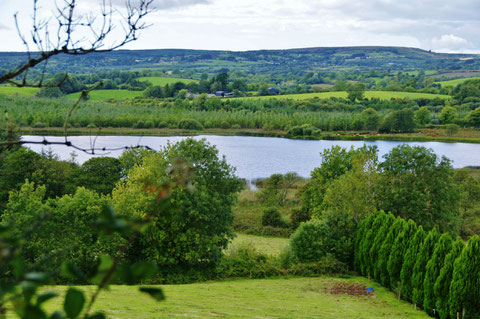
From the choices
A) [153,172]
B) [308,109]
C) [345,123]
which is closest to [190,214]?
[153,172]

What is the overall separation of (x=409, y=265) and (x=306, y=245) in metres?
5.98

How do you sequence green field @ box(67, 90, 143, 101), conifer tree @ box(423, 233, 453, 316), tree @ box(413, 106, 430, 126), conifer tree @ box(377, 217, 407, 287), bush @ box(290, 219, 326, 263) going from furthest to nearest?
green field @ box(67, 90, 143, 101), tree @ box(413, 106, 430, 126), bush @ box(290, 219, 326, 263), conifer tree @ box(377, 217, 407, 287), conifer tree @ box(423, 233, 453, 316)

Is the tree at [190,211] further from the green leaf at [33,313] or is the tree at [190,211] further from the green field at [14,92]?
the green field at [14,92]

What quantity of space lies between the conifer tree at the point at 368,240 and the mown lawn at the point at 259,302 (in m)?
0.79

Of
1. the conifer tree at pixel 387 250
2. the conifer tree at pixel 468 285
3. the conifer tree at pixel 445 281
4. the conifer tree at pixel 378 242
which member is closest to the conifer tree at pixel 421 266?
the conifer tree at pixel 445 281

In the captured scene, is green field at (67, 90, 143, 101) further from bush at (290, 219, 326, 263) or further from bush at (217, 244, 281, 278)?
bush at (290, 219, 326, 263)

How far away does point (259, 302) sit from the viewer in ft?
50.6

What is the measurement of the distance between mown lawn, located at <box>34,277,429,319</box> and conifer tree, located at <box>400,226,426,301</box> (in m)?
0.47

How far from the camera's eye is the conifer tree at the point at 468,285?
14.7 metres

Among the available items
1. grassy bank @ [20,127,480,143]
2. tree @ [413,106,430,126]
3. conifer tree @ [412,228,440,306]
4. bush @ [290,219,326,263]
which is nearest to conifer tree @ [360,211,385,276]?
bush @ [290,219,326,263]

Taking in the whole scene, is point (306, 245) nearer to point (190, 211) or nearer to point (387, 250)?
point (387, 250)

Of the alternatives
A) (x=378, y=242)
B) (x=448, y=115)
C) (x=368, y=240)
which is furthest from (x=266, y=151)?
(x=448, y=115)

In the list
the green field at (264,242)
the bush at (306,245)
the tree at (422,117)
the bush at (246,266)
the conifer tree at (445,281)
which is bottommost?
the green field at (264,242)

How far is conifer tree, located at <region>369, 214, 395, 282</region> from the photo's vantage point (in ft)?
65.5
